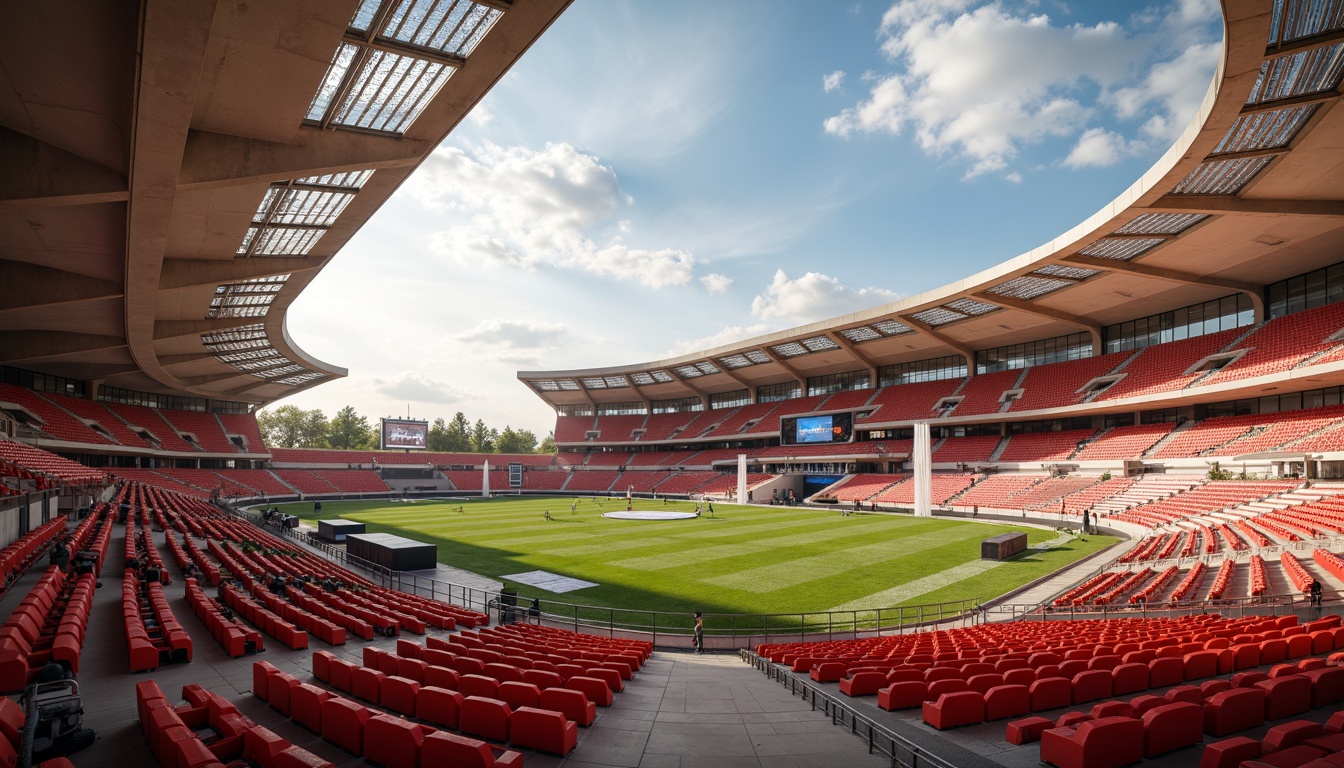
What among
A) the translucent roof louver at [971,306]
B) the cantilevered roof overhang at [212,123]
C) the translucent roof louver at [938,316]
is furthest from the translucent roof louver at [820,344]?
the cantilevered roof overhang at [212,123]

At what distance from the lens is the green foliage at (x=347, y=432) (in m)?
118

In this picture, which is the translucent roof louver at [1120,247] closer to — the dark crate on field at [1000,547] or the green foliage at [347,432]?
the dark crate on field at [1000,547]

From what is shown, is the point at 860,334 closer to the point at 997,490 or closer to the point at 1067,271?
the point at 997,490

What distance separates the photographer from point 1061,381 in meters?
47.0

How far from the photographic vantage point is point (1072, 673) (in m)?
8.38

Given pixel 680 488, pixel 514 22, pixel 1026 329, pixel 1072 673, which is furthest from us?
pixel 680 488

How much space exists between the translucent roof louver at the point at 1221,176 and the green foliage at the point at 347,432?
411ft

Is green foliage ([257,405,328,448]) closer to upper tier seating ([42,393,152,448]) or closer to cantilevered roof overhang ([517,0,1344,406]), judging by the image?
upper tier seating ([42,393,152,448])

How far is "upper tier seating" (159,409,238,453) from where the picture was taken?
59.6 metres

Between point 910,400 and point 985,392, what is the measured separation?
6.71 m

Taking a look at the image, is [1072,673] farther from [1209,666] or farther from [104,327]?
[104,327]

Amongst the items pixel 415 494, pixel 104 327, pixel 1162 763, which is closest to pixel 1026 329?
pixel 1162 763

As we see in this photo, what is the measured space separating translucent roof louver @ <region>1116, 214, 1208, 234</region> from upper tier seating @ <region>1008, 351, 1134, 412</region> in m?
17.4

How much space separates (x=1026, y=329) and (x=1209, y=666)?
46.1 metres
